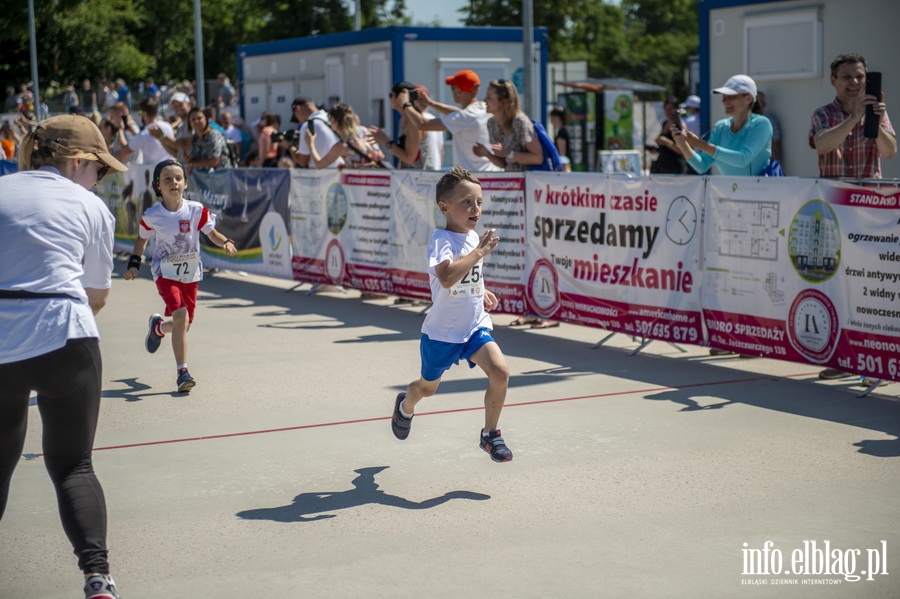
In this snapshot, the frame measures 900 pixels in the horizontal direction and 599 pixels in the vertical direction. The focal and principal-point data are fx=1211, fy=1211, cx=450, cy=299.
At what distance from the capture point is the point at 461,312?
6258mm

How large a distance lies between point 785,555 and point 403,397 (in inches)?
95.3

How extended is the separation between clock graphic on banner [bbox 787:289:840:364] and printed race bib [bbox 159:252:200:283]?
4340mm

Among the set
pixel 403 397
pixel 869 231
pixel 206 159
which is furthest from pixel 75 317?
pixel 206 159

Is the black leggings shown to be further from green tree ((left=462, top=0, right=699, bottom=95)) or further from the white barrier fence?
green tree ((left=462, top=0, right=699, bottom=95))

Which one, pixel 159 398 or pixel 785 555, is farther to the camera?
pixel 159 398

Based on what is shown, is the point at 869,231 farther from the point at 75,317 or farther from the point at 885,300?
the point at 75,317

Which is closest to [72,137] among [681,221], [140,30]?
[681,221]

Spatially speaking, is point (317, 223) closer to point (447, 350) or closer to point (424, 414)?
point (424, 414)

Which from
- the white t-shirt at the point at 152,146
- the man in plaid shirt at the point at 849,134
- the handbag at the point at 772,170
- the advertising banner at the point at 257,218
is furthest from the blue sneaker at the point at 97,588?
the white t-shirt at the point at 152,146

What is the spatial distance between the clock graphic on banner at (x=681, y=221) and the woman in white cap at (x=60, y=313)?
5.63 m

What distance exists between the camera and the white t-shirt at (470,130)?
11570mm

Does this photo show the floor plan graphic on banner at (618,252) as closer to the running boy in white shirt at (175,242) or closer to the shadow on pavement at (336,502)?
the running boy in white shirt at (175,242)

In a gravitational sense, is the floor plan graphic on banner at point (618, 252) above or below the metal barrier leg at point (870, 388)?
above

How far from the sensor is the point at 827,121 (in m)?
8.84
